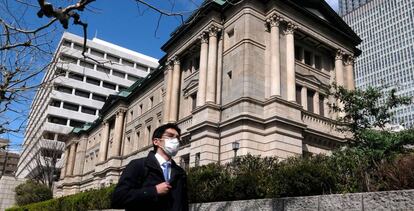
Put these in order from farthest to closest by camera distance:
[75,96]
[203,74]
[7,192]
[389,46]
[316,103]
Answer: [389,46] < [75,96] < [7,192] < [316,103] < [203,74]

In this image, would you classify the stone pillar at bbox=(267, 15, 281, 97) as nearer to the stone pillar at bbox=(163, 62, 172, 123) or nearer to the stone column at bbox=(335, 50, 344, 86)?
the stone column at bbox=(335, 50, 344, 86)

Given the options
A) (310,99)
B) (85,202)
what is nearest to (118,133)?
(85,202)

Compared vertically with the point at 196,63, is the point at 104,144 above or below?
below

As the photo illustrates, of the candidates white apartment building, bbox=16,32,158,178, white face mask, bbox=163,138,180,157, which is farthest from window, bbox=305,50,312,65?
white apartment building, bbox=16,32,158,178

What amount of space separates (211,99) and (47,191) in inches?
1276

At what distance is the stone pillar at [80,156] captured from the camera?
2307 inches

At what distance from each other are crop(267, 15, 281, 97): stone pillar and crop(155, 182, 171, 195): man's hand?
20.0 metres

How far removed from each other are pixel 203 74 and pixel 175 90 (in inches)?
207

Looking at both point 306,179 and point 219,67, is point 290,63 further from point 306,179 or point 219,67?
point 306,179

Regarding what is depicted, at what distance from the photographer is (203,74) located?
26.1 m

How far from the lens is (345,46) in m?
30.6

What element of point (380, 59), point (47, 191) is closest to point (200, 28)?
point (47, 191)

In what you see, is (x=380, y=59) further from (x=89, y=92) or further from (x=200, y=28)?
(x=200, y=28)

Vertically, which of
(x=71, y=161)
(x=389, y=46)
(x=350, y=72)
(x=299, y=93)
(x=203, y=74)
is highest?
(x=389, y=46)
